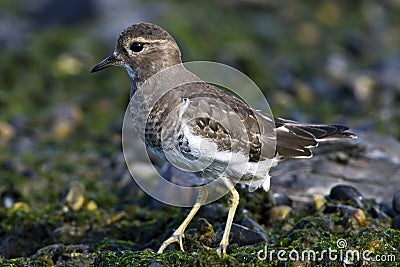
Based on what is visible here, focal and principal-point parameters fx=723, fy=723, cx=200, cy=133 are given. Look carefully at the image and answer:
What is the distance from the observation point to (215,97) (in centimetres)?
772

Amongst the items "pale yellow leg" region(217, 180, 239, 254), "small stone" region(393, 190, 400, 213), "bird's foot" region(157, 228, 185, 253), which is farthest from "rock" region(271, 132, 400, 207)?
"bird's foot" region(157, 228, 185, 253)

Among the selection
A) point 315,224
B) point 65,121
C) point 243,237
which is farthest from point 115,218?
point 65,121

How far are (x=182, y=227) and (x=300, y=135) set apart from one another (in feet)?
5.58

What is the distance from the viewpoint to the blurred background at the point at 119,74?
10844mm

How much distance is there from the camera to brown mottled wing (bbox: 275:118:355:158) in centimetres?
794

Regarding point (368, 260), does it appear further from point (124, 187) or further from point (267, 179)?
point (124, 187)

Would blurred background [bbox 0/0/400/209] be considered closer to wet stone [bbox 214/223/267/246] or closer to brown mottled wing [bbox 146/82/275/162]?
brown mottled wing [bbox 146/82/275/162]

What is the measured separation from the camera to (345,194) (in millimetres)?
8555

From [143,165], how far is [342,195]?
3423mm

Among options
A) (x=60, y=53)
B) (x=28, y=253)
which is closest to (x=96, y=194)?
(x=28, y=253)

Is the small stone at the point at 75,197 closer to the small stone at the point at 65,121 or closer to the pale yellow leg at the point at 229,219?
the pale yellow leg at the point at 229,219

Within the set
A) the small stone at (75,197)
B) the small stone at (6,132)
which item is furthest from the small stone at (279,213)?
the small stone at (6,132)

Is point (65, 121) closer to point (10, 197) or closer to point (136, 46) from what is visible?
point (10, 197)

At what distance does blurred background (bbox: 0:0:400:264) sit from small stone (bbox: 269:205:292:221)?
1309mm
